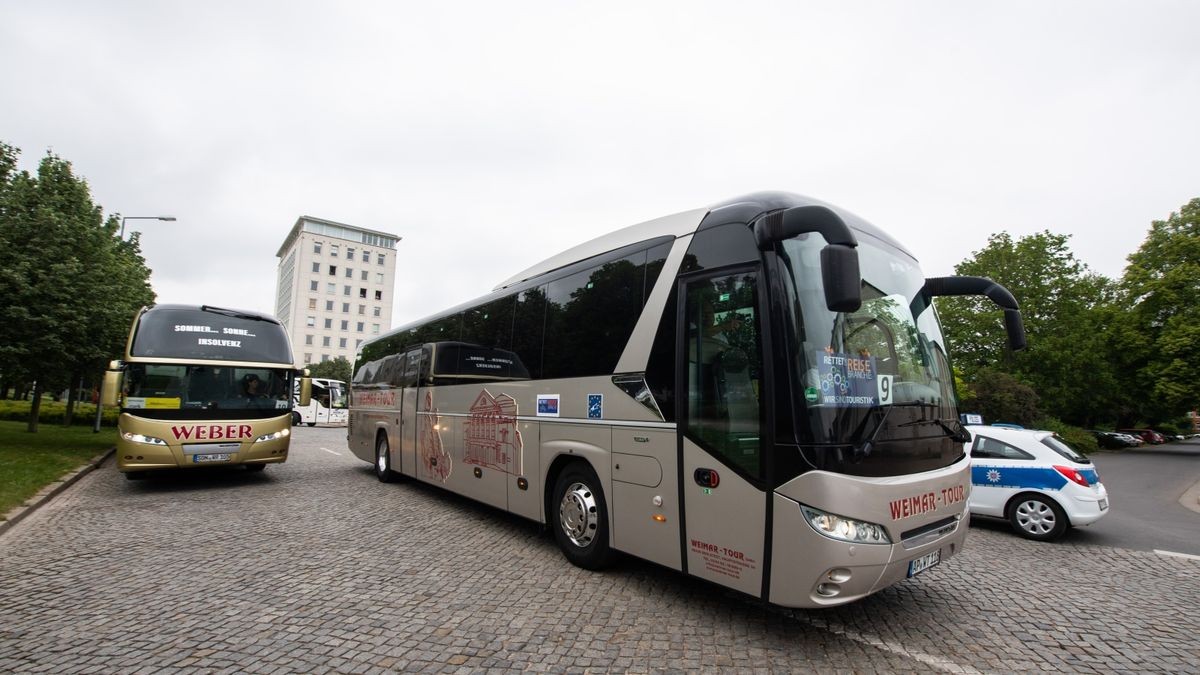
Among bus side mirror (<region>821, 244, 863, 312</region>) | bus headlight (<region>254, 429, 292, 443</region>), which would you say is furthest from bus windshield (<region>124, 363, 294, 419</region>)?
bus side mirror (<region>821, 244, 863, 312</region>)

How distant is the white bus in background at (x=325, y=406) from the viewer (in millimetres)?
34562

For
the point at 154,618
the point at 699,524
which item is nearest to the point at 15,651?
the point at 154,618

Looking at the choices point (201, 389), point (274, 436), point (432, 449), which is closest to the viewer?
point (432, 449)

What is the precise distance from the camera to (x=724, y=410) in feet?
13.8

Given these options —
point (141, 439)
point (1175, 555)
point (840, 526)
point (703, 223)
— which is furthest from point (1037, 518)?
point (141, 439)

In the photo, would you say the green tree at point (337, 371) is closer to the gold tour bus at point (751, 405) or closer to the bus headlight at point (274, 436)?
the bus headlight at point (274, 436)

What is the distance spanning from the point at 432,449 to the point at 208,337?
4.64 meters

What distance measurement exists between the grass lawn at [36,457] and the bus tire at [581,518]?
7.16m

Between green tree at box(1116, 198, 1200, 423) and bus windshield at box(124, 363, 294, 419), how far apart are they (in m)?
43.6

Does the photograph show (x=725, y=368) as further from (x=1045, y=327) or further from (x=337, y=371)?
(x=337, y=371)

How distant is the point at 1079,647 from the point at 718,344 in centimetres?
347

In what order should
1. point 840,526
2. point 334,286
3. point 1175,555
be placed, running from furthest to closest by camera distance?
1. point 334,286
2. point 1175,555
3. point 840,526

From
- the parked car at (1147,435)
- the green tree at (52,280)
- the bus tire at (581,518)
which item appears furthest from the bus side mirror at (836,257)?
the parked car at (1147,435)

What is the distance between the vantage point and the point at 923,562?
13.4ft
